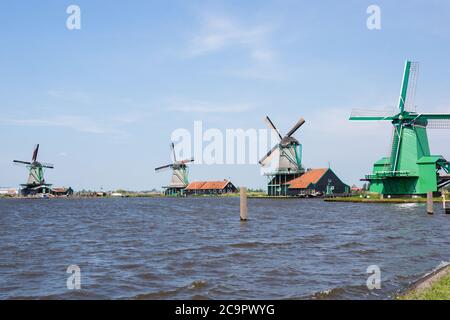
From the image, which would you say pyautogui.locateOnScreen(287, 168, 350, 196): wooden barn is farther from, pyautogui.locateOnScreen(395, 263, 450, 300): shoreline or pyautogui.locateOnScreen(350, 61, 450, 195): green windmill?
pyautogui.locateOnScreen(395, 263, 450, 300): shoreline

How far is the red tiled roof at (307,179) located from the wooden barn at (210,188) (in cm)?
4439

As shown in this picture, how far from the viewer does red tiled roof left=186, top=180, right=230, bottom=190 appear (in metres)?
144

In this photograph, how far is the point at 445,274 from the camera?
13.1 m

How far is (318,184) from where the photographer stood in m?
99.8

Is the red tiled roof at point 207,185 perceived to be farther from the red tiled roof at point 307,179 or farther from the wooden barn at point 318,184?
the red tiled roof at point 307,179

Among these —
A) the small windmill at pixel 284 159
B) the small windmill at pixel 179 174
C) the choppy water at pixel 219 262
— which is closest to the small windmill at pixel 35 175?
the small windmill at pixel 179 174

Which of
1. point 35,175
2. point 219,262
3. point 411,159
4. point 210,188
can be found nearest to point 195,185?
point 210,188

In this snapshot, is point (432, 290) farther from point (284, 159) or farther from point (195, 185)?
point (195, 185)
